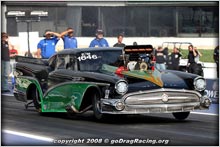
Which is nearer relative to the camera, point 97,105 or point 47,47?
point 97,105

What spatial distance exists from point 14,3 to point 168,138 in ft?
71.7

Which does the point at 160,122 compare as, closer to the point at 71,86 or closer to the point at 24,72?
the point at 71,86

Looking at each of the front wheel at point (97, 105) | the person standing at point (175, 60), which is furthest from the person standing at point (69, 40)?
the person standing at point (175, 60)

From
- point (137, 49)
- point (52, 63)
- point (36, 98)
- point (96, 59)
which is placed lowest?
point (36, 98)

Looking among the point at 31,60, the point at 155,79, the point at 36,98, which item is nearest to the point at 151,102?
the point at 155,79

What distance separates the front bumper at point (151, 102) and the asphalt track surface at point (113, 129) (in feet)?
0.83

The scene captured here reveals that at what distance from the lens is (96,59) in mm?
10719

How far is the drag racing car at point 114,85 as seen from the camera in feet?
31.9

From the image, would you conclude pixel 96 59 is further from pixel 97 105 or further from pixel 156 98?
pixel 156 98

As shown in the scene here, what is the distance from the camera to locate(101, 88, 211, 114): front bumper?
964cm

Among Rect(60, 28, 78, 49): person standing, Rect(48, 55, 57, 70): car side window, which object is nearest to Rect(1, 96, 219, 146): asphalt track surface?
Rect(48, 55, 57, 70): car side window

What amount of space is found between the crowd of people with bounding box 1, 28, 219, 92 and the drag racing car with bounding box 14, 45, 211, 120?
2504mm

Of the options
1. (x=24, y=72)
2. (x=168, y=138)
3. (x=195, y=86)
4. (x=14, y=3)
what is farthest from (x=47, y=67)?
(x=14, y=3)

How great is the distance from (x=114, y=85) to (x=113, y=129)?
694 mm
